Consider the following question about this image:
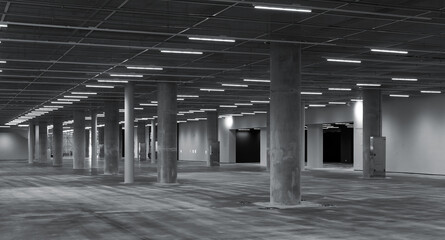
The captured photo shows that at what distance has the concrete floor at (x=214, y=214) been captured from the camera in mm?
16891

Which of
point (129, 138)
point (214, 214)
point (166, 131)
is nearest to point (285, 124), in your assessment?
point (214, 214)

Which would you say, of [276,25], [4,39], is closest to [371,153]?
[276,25]

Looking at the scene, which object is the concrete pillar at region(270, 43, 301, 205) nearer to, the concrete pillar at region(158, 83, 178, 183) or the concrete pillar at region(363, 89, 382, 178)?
the concrete pillar at region(158, 83, 178, 183)

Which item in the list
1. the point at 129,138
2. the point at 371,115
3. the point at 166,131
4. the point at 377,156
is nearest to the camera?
the point at 166,131

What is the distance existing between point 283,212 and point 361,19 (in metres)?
7.25

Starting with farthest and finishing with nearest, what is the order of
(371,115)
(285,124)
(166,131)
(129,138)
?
(371,115)
(129,138)
(166,131)
(285,124)

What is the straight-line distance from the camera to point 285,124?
955 inches

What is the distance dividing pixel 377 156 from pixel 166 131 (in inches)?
619

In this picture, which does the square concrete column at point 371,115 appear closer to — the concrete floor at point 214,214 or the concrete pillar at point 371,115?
the concrete pillar at point 371,115

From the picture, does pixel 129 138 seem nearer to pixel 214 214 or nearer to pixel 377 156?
pixel 377 156

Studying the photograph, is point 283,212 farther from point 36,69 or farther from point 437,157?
point 437,157

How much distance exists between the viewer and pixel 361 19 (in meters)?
20.1

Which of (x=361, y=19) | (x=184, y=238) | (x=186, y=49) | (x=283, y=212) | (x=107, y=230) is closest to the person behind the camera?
(x=184, y=238)

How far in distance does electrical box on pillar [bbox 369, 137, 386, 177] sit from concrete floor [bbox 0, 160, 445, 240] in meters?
10.4
